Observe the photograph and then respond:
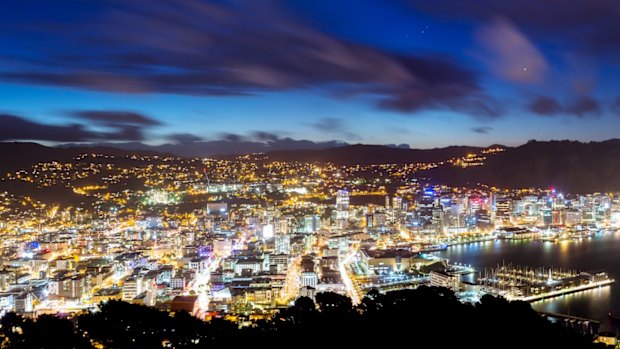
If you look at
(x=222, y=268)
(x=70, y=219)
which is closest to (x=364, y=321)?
(x=222, y=268)

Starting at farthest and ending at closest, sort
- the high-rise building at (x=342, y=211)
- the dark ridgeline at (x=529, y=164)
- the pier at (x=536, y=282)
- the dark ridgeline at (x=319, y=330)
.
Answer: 1. the dark ridgeline at (x=529, y=164)
2. the high-rise building at (x=342, y=211)
3. the pier at (x=536, y=282)
4. the dark ridgeline at (x=319, y=330)

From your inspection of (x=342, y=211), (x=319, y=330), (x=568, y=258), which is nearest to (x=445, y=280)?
(x=568, y=258)

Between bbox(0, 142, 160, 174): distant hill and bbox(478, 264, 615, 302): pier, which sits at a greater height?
bbox(0, 142, 160, 174): distant hill

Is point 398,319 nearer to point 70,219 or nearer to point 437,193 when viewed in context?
point 70,219

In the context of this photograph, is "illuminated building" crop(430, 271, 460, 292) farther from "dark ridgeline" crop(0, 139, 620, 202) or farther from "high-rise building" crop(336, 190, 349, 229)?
"dark ridgeline" crop(0, 139, 620, 202)

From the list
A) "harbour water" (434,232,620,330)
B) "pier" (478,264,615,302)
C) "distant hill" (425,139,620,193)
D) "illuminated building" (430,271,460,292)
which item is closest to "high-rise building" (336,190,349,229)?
"harbour water" (434,232,620,330)

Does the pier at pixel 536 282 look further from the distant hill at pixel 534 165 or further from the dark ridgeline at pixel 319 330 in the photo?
the distant hill at pixel 534 165

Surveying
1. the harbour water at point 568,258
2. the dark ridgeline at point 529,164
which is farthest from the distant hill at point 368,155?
the harbour water at point 568,258
